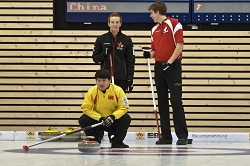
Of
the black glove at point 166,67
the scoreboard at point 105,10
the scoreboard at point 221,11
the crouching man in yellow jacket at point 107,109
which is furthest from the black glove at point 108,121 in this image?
the scoreboard at point 221,11

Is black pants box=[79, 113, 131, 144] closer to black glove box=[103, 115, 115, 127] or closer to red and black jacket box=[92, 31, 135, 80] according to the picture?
black glove box=[103, 115, 115, 127]

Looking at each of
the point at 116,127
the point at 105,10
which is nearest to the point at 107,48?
the point at 116,127

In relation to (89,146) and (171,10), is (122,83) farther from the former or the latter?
(171,10)

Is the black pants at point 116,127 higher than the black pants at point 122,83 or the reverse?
the reverse

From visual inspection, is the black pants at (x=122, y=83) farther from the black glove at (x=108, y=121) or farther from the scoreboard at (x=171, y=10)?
the scoreboard at (x=171, y=10)

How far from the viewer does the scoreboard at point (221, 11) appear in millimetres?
10273

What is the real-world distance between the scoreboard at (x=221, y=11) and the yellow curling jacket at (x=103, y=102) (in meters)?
3.90

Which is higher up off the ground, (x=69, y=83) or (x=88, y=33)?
(x=88, y=33)

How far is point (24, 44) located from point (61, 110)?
1235 millimetres

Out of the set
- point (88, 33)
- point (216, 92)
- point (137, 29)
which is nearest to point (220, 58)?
point (216, 92)

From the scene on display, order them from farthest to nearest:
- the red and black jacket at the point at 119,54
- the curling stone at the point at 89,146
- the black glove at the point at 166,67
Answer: the red and black jacket at the point at 119,54 < the black glove at the point at 166,67 < the curling stone at the point at 89,146

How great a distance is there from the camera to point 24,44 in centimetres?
1045

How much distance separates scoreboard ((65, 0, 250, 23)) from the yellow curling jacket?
374 centimetres

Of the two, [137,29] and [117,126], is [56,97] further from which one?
[117,126]
